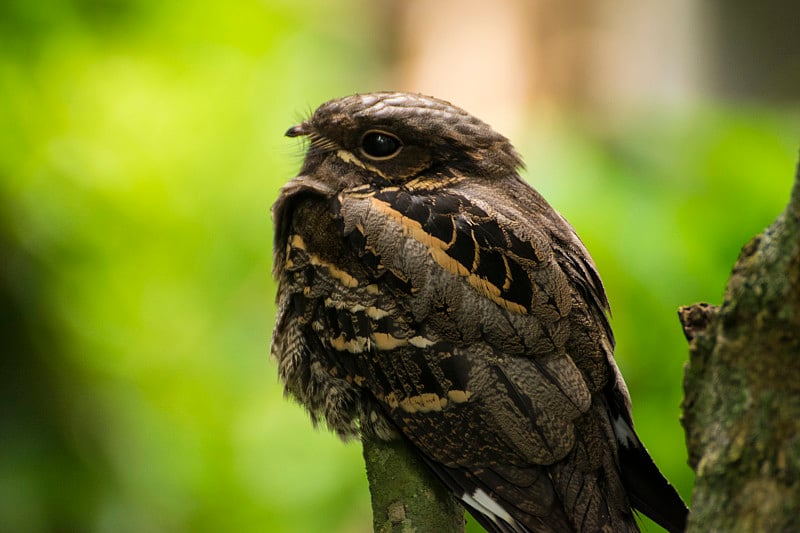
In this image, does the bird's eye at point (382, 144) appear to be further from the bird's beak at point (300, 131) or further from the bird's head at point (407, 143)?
the bird's beak at point (300, 131)

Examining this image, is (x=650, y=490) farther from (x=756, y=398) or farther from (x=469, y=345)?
(x=756, y=398)

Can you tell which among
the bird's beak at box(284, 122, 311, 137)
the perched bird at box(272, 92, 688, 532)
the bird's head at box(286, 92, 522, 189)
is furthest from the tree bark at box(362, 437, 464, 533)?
the bird's beak at box(284, 122, 311, 137)

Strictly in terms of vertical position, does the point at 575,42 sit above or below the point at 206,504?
above

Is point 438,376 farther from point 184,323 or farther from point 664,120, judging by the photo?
point 664,120

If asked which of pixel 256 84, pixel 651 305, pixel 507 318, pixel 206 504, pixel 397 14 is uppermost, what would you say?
pixel 397 14

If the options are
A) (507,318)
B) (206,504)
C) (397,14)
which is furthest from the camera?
(397,14)

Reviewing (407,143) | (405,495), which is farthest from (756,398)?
(407,143)

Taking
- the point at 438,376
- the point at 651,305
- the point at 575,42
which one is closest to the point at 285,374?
the point at 438,376

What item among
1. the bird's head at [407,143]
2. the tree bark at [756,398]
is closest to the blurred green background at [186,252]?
the bird's head at [407,143]
